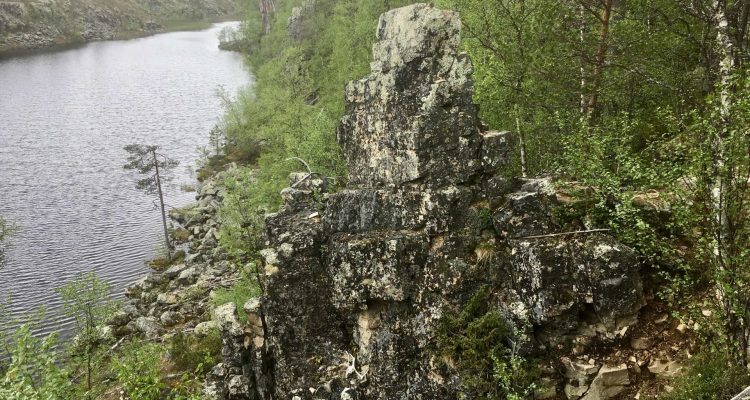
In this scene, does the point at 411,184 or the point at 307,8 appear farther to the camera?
the point at 307,8

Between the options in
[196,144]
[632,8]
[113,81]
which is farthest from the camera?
[113,81]

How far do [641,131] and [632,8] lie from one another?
260 inches

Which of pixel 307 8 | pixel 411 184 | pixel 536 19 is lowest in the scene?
pixel 411 184

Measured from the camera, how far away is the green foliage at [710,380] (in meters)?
12.5

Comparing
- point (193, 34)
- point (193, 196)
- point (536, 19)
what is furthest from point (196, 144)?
point (193, 34)

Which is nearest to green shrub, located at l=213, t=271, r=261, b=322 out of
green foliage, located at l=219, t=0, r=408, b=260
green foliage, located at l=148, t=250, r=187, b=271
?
green foliage, located at l=219, t=0, r=408, b=260

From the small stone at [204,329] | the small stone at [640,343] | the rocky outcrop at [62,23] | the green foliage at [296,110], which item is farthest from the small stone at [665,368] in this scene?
the rocky outcrop at [62,23]

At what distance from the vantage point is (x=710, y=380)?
42.4ft

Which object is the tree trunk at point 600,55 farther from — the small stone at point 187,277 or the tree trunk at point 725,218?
the small stone at point 187,277

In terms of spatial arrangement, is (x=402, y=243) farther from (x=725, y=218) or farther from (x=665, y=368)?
(x=725, y=218)

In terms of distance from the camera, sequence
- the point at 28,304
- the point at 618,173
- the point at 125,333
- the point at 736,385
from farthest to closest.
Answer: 1. the point at 28,304
2. the point at 125,333
3. the point at 618,173
4. the point at 736,385

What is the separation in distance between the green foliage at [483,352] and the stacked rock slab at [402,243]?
476mm

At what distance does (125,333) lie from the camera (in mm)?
36500

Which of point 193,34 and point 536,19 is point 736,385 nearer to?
point 536,19
